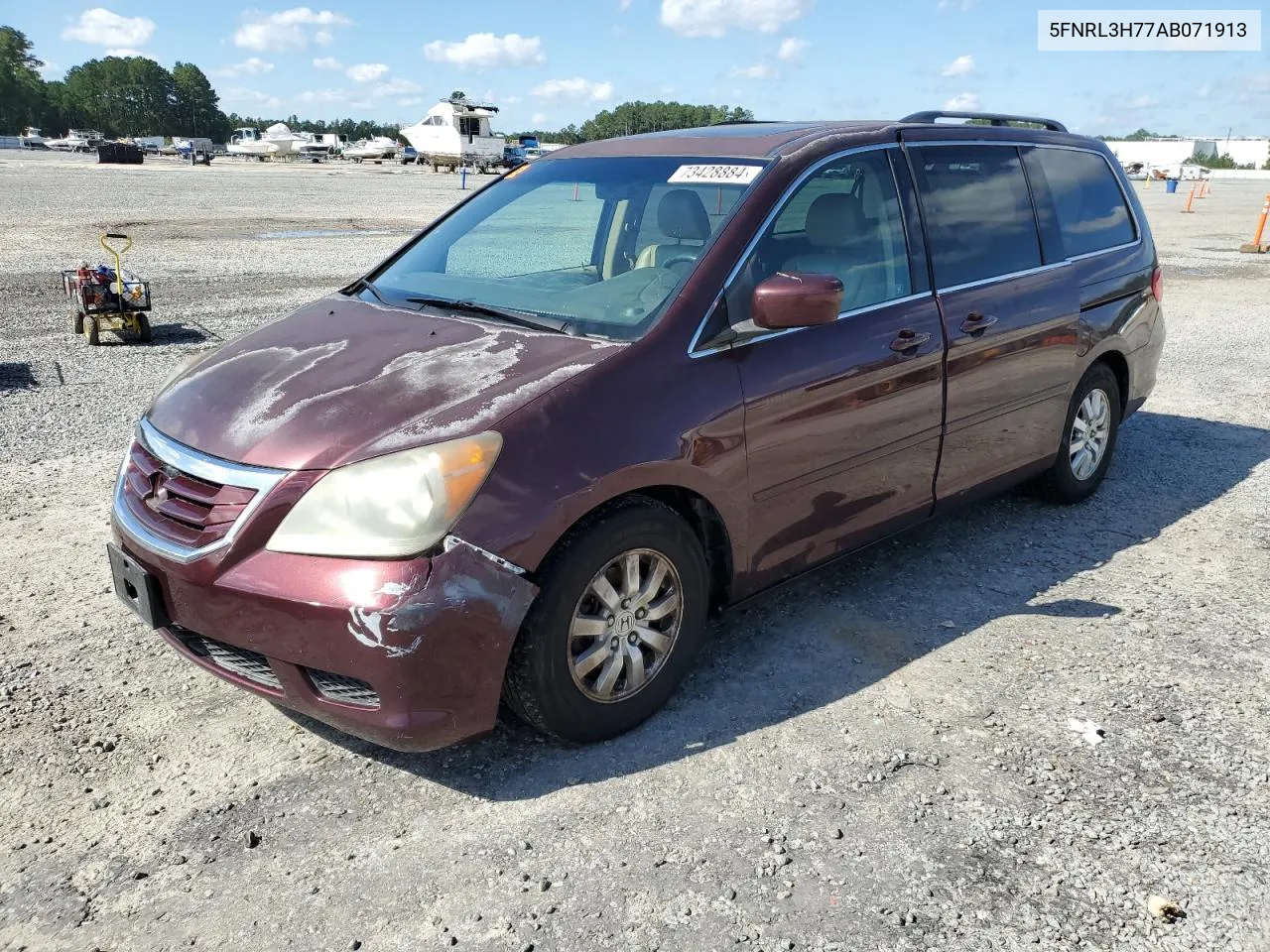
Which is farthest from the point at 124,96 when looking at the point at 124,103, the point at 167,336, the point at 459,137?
the point at 167,336

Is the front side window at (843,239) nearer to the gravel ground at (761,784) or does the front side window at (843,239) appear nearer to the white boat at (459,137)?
the gravel ground at (761,784)

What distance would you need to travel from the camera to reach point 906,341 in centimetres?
399

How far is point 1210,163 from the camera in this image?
349 feet

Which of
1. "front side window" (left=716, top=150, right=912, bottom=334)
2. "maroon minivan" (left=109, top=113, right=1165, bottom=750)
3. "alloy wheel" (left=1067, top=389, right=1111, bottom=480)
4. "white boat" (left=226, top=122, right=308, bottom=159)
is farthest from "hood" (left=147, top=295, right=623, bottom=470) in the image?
"white boat" (left=226, top=122, right=308, bottom=159)

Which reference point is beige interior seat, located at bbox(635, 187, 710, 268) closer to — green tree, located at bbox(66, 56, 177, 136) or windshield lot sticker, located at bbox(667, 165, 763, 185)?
windshield lot sticker, located at bbox(667, 165, 763, 185)

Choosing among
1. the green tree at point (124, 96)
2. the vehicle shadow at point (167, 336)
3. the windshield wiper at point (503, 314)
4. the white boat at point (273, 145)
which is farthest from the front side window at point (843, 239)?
the green tree at point (124, 96)

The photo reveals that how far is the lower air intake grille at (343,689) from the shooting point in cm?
280

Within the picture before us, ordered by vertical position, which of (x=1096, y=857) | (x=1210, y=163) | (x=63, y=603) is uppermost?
(x=1210, y=163)

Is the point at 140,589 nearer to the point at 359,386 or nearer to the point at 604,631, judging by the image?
the point at 359,386

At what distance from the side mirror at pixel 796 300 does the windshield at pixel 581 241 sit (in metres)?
0.30

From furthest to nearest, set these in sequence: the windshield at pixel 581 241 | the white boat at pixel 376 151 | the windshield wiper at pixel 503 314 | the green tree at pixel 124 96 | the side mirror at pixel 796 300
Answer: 1. the green tree at pixel 124 96
2. the white boat at pixel 376 151
3. the windshield at pixel 581 241
4. the windshield wiper at pixel 503 314
5. the side mirror at pixel 796 300

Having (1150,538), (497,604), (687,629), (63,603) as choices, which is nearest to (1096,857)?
(687,629)

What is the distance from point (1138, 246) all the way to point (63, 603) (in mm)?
5645

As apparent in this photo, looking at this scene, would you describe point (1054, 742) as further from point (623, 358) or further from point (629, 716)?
point (623, 358)
